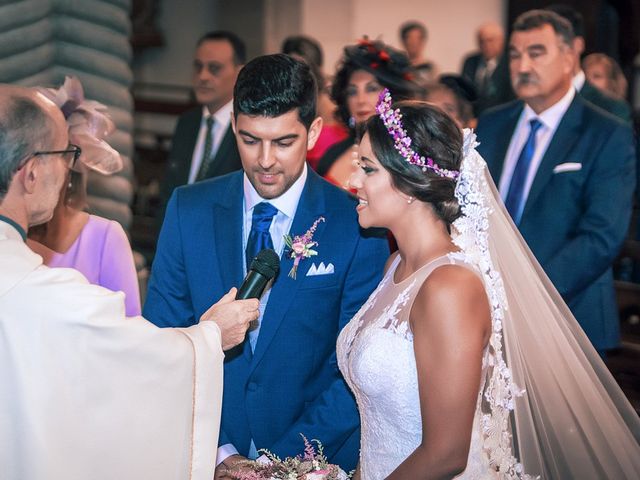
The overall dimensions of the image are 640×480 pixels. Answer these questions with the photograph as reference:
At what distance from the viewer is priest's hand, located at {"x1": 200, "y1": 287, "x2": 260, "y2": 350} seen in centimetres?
253

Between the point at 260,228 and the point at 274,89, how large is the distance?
0.44 m

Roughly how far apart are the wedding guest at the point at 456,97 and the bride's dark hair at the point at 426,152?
251 cm

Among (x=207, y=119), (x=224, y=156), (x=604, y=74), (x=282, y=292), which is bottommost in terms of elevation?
(x=224, y=156)

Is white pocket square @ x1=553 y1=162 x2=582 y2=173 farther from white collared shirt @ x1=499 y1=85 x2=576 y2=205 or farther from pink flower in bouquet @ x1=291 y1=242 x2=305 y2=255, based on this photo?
pink flower in bouquet @ x1=291 y1=242 x2=305 y2=255

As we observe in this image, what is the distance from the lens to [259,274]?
2.54 metres

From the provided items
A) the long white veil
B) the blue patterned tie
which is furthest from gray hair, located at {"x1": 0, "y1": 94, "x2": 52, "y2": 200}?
the blue patterned tie

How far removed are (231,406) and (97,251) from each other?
2.53ft

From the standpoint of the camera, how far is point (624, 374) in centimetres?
430

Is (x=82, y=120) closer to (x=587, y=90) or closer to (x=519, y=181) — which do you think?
(x=519, y=181)

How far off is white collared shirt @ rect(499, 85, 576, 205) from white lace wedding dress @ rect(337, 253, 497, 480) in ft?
5.27

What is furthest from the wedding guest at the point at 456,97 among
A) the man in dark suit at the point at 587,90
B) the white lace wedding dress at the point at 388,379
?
the white lace wedding dress at the point at 388,379

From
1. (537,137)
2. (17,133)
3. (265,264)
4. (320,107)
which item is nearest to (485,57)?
(320,107)

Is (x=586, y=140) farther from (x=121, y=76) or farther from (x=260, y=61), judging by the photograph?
(x=121, y=76)

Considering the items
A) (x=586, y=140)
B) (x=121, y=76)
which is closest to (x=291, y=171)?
(x=586, y=140)
